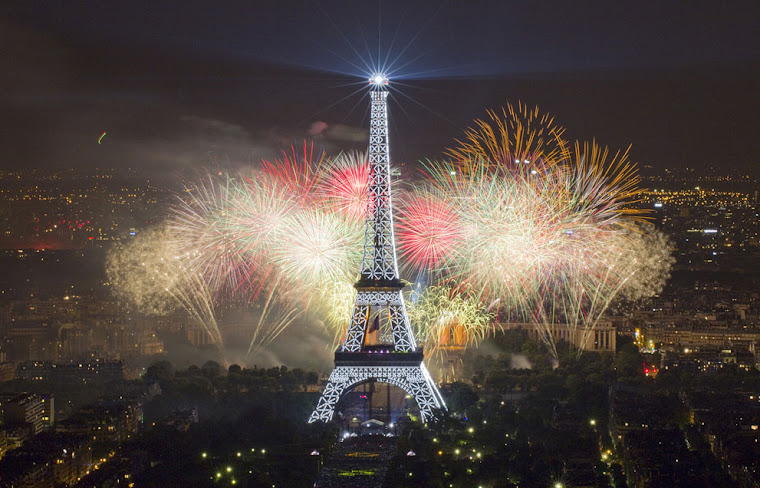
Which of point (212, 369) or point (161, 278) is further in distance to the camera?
point (161, 278)

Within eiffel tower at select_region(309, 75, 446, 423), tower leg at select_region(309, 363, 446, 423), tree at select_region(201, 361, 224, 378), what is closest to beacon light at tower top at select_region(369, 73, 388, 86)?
Result: eiffel tower at select_region(309, 75, 446, 423)

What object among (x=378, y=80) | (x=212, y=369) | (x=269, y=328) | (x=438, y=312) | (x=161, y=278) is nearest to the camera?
(x=378, y=80)

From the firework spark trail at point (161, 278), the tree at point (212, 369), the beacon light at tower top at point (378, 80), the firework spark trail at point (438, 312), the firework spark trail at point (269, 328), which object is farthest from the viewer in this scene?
the firework spark trail at point (269, 328)

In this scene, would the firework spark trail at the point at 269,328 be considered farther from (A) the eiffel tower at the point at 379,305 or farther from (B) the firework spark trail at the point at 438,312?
(A) the eiffel tower at the point at 379,305

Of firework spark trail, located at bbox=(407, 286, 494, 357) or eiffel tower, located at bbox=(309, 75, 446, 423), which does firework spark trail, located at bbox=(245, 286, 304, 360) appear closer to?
firework spark trail, located at bbox=(407, 286, 494, 357)

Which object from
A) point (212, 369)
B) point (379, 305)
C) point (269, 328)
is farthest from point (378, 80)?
point (269, 328)

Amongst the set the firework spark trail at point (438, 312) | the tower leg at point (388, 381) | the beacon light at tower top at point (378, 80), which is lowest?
the tower leg at point (388, 381)

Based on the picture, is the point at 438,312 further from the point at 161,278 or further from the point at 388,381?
the point at 161,278

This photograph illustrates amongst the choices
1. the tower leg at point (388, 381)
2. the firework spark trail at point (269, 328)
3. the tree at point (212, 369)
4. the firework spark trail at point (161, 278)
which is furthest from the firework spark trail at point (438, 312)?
the firework spark trail at point (269, 328)
